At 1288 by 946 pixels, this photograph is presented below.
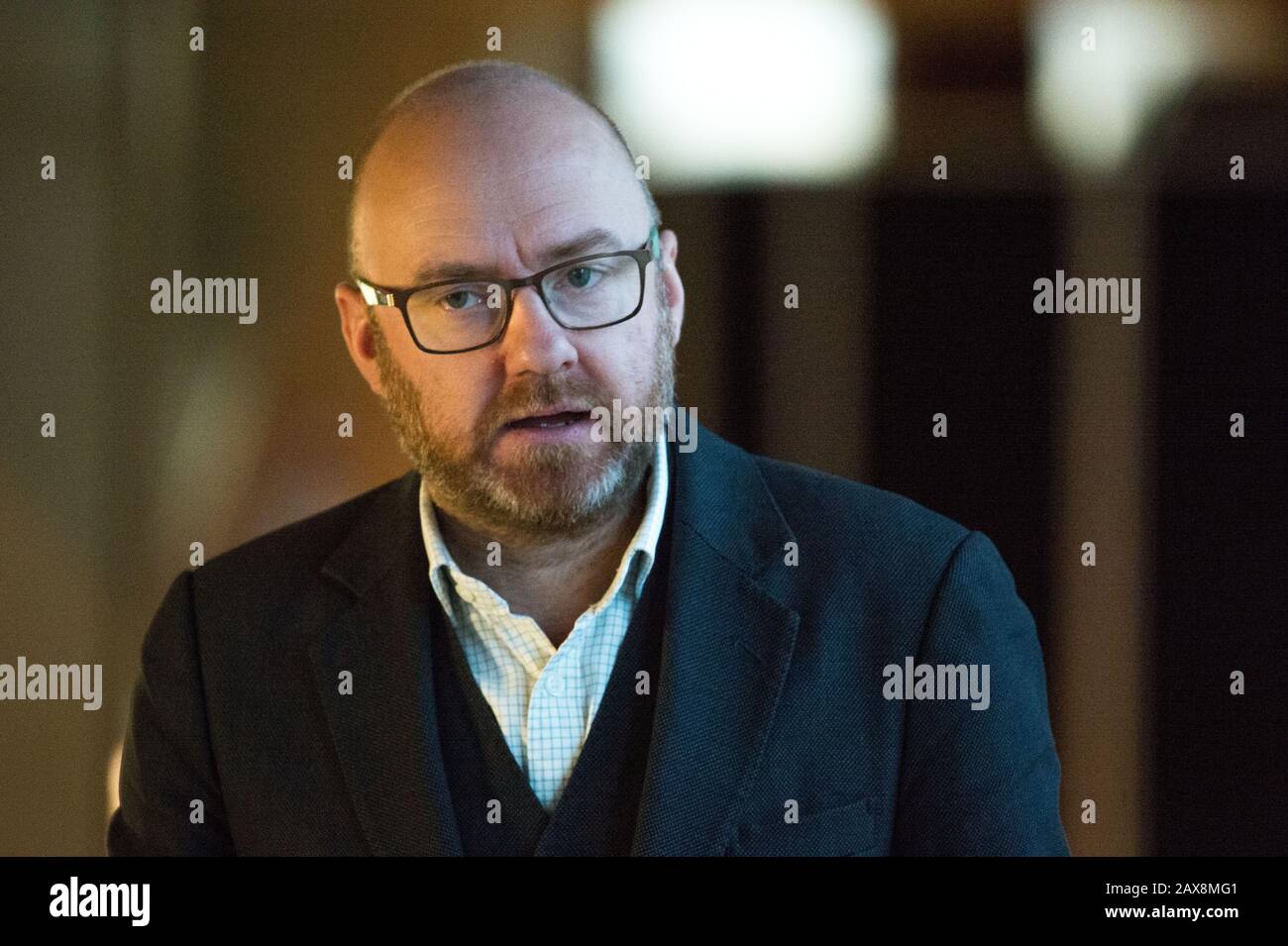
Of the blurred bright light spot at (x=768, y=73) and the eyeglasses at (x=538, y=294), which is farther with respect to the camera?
the blurred bright light spot at (x=768, y=73)

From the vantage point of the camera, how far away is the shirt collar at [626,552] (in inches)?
63.9

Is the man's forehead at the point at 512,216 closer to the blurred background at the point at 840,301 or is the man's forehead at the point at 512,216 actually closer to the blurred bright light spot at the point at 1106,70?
the blurred background at the point at 840,301

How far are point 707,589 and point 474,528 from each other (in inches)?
13.5

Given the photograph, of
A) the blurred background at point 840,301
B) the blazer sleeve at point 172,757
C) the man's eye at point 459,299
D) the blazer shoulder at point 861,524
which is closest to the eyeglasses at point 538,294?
the man's eye at point 459,299

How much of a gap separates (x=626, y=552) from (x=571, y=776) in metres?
0.30

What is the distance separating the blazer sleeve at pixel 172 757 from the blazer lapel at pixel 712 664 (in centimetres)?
62

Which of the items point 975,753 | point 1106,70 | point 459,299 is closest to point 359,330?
point 459,299

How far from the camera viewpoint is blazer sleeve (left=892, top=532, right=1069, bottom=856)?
5.03 feet

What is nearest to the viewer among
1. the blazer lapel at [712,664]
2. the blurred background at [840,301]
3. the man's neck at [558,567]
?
the blazer lapel at [712,664]

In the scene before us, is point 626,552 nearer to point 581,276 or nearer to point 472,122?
point 581,276
